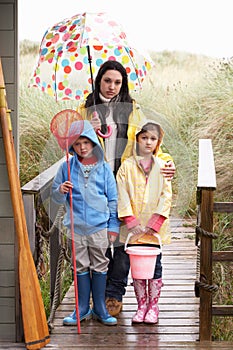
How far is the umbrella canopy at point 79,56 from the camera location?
4.48 metres

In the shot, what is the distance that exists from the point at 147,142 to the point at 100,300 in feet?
2.82

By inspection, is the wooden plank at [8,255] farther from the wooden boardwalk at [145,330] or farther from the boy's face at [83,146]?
the boy's face at [83,146]

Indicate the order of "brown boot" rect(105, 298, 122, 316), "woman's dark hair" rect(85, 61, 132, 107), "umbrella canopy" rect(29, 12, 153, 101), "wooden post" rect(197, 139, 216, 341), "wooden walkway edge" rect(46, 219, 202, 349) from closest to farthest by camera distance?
"wooden post" rect(197, 139, 216, 341)
"wooden walkway edge" rect(46, 219, 202, 349)
"woman's dark hair" rect(85, 61, 132, 107)
"brown boot" rect(105, 298, 122, 316)
"umbrella canopy" rect(29, 12, 153, 101)

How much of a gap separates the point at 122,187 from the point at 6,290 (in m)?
0.78

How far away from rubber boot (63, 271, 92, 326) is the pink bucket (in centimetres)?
25

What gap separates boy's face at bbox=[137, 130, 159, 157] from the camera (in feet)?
13.4

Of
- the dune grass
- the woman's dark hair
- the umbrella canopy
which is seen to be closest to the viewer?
the woman's dark hair

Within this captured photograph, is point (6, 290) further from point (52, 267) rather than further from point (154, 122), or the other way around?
point (154, 122)

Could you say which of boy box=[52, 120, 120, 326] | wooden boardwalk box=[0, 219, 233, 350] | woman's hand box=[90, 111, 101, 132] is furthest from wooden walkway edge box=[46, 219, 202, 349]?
woman's hand box=[90, 111, 101, 132]

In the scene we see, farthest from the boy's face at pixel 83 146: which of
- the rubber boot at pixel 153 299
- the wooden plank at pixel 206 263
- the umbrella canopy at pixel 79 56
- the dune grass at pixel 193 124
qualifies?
the dune grass at pixel 193 124

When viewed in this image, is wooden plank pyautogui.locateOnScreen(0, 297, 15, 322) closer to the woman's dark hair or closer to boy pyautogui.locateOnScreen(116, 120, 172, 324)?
boy pyautogui.locateOnScreen(116, 120, 172, 324)

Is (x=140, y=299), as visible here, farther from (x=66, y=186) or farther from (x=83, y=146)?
(x=83, y=146)

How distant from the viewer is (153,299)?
4.24 meters

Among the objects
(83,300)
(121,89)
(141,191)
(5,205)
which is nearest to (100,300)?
(83,300)
